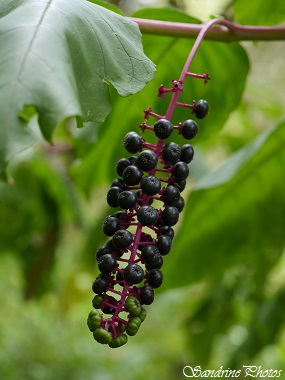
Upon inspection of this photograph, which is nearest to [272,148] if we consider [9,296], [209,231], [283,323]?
[209,231]

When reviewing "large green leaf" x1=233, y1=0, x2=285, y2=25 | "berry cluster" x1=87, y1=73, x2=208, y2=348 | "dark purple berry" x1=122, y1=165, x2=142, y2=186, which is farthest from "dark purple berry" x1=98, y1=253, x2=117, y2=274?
"large green leaf" x1=233, y1=0, x2=285, y2=25

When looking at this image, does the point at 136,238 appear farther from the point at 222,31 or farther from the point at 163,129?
the point at 222,31

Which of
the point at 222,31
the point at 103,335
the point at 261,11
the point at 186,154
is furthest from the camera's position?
the point at 261,11

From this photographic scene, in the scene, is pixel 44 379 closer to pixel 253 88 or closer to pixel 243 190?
pixel 253 88

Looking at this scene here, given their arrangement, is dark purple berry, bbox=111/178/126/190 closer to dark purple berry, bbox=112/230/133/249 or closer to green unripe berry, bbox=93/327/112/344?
dark purple berry, bbox=112/230/133/249

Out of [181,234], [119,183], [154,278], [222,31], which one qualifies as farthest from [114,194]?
[181,234]

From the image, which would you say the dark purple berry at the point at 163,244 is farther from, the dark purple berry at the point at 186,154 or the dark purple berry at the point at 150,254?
the dark purple berry at the point at 186,154
